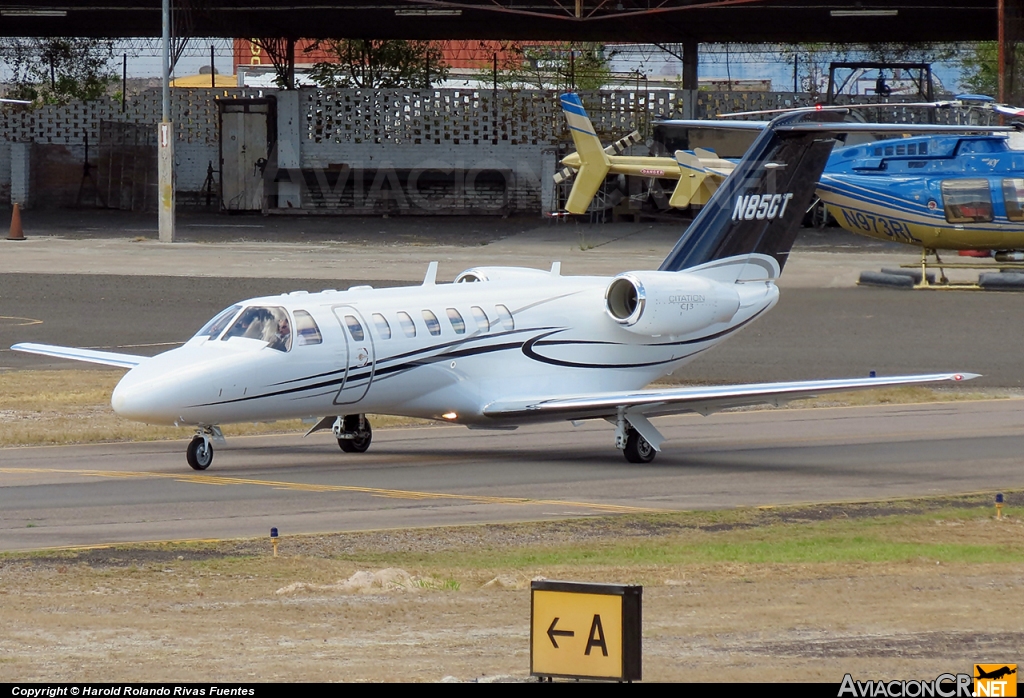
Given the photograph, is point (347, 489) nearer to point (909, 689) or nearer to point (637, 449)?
point (637, 449)

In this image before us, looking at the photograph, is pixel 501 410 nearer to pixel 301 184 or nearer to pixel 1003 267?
pixel 1003 267

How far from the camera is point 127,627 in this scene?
407 inches

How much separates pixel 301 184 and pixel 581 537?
49797 millimetres

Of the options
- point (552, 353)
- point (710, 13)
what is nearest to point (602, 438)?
point (552, 353)

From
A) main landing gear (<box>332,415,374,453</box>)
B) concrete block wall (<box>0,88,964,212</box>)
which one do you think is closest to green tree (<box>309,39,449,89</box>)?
concrete block wall (<box>0,88,964,212</box>)

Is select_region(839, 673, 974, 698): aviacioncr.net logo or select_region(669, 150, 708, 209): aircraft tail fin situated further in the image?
select_region(669, 150, 708, 209): aircraft tail fin

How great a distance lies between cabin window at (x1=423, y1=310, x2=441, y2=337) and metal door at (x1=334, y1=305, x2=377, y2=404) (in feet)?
3.05

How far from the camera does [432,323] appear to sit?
1933 centimetres

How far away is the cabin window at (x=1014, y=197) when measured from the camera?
38.9 meters

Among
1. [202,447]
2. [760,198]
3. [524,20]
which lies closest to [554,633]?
[202,447]

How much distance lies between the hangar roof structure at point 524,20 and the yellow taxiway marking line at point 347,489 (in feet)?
105

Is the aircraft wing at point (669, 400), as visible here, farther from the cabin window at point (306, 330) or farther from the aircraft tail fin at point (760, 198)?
the aircraft tail fin at point (760, 198)

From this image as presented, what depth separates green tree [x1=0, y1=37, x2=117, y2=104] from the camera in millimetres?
70500

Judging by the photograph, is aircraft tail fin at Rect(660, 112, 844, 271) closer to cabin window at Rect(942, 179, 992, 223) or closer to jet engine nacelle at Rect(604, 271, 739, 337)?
jet engine nacelle at Rect(604, 271, 739, 337)
